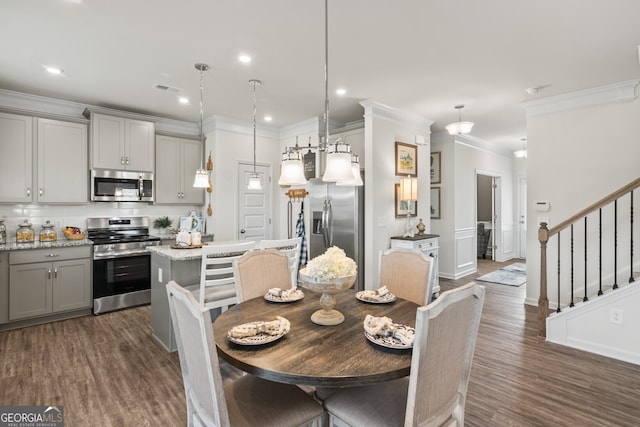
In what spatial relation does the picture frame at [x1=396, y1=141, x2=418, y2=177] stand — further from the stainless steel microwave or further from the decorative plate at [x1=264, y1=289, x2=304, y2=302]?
the stainless steel microwave

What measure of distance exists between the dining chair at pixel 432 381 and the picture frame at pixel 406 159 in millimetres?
3509

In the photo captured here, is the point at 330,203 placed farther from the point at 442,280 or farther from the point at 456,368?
the point at 456,368

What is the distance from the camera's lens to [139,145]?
4539 millimetres

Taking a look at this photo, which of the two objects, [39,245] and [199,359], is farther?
[39,245]

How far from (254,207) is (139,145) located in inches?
73.5

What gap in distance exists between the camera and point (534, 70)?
3256mm

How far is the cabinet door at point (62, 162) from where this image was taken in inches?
156

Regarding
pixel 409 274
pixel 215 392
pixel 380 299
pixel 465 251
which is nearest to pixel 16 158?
pixel 215 392

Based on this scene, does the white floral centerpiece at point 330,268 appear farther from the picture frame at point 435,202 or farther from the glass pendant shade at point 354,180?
the picture frame at point 435,202

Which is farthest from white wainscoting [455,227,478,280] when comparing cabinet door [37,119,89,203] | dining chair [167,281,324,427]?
cabinet door [37,119,89,203]

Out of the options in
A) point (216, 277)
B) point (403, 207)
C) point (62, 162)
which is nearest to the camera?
point (216, 277)

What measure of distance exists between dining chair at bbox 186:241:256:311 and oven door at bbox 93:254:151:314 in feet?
5.72

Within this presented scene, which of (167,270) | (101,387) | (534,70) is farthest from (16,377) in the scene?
(534,70)

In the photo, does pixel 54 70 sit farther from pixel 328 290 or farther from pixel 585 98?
pixel 585 98
